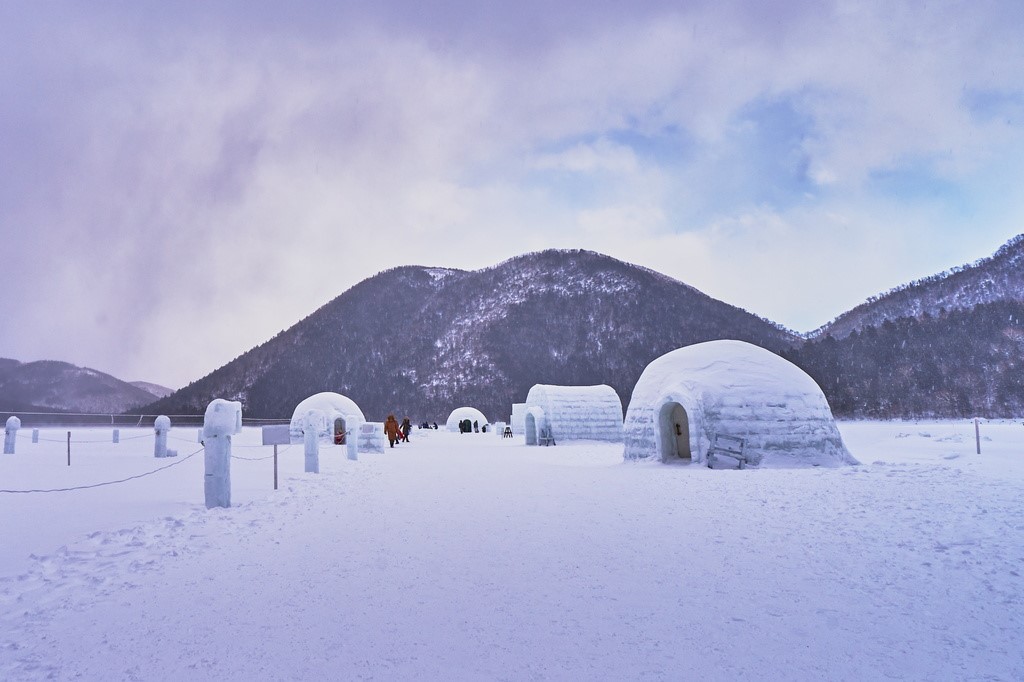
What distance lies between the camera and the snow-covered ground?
3.11 metres

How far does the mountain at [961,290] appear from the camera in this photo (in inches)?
2830

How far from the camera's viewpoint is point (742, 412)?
13445mm

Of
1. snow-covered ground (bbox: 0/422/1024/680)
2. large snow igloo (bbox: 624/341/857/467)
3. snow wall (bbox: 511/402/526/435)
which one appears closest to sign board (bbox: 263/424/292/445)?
snow-covered ground (bbox: 0/422/1024/680)

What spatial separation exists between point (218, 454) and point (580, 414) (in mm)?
21404

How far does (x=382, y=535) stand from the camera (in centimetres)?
620

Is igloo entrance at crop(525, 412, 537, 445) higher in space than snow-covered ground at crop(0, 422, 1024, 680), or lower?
lower

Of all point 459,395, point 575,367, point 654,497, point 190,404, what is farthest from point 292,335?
point 654,497

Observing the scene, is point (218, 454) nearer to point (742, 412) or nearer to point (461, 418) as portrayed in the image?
point (742, 412)

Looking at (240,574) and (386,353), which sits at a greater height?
(386,353)

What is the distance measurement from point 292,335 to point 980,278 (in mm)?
120488

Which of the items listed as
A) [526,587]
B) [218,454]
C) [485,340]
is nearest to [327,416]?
[218,454]

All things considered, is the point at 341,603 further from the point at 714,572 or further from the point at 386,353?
the point at 386,353

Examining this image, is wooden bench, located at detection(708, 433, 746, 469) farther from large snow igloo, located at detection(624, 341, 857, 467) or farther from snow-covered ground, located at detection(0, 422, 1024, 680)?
snow-covered ground, located at detection(0, 422, 1024, 680)

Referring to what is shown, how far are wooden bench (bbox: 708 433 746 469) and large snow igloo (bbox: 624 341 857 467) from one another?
12 centimetres
